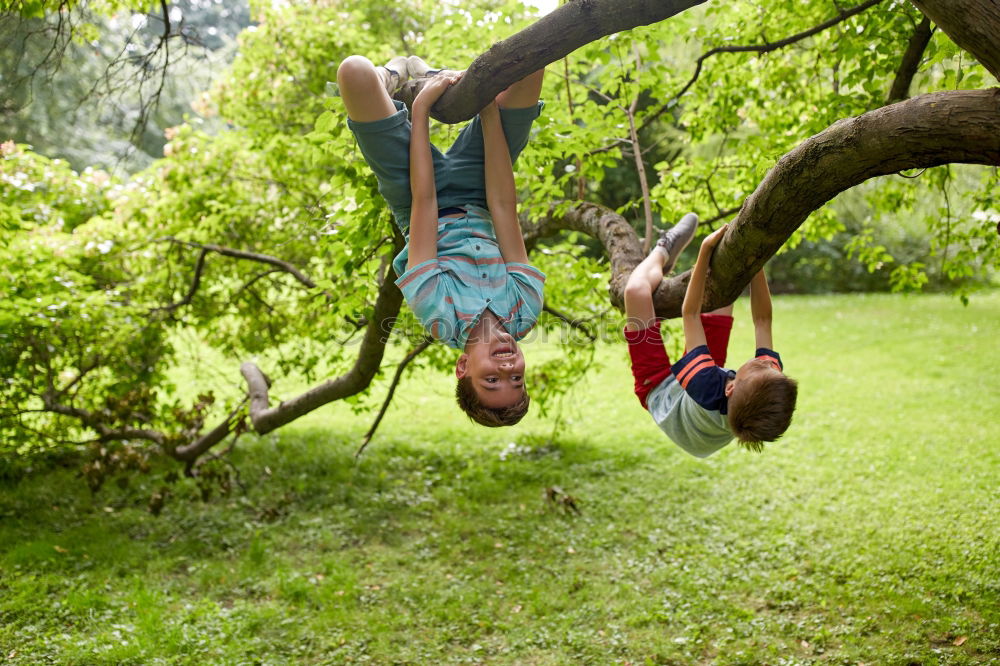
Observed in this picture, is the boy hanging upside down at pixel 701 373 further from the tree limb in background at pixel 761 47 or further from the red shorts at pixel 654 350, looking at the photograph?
the tree limb in background at pixel 761 47

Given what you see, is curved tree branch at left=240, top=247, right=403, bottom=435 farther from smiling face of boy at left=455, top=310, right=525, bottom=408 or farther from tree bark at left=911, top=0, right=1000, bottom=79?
tree bark at left=911, top=0, right=1000, bottom=79

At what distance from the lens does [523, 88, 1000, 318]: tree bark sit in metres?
2.03

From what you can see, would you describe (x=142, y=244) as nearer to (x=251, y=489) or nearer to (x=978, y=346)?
(x=251, y=489)

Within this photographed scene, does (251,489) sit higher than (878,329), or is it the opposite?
(878,329)

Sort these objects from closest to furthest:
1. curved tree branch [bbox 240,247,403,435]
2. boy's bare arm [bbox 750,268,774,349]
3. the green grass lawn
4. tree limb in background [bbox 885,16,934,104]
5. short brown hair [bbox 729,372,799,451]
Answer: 1. short brown hair [bbox 729,372,799,451]
2. boy's bare arm [bbox 750,268,774,349]
3. tree limb in background [bbox 885,16,934,104]
4. curved tree branch [bbox 240,247,403,435]
5. the green grass lawn

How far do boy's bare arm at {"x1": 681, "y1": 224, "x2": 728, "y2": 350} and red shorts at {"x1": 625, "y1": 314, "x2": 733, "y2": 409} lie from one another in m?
0.22

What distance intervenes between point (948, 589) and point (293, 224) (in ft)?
21.2

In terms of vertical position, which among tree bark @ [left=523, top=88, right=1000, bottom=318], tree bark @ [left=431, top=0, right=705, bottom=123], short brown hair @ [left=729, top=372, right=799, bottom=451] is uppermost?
tree bark @ [left=431, top=0, right=705, bottom=123]

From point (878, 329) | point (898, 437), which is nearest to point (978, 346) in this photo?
point (878, 329)

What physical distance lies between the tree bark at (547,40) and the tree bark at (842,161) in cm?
62

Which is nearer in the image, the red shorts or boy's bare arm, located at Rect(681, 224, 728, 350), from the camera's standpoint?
boy's bare arm, located at Rect(681, 224, 728, 350)

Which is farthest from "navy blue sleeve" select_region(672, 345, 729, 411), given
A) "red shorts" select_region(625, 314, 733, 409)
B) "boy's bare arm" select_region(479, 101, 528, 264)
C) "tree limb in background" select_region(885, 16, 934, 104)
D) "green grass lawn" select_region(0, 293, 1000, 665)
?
"green grass lawn" select_region(0, 293, 1000, 665)

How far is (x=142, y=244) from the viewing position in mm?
7316

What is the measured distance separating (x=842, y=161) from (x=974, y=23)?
0.49 m
